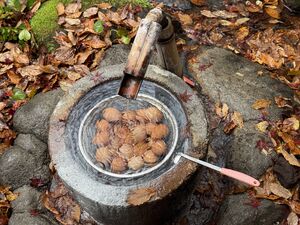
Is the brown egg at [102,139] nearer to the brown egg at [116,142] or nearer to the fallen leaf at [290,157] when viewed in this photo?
the brown egg at [116,142]

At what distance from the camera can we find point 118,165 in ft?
9.68

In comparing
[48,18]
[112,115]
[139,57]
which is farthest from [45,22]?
[139,57]

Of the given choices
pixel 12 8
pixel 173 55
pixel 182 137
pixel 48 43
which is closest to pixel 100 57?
pixel 48 43

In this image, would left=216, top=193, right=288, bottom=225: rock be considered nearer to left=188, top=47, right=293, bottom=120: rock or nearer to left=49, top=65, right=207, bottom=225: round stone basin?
left=49, top=65, right=207, bottom=225: round stone basin

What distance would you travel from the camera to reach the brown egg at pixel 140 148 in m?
3.04

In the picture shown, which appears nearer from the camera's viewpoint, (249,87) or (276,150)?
(276,150)

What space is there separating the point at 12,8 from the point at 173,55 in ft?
8.14

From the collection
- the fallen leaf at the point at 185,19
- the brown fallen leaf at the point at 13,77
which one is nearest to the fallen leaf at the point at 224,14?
the fallen leaf at the point at 185,19

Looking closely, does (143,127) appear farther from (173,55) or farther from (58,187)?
(58,187)

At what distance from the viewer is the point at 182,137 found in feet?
10.1

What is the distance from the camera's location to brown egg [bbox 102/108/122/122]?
3182 mm

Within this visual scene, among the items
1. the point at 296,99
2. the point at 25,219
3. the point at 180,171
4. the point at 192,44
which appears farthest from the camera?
the point at 192,44

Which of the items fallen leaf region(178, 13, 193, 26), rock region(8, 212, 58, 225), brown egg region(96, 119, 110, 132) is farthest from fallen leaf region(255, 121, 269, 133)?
rock region(8, 212, 58, 225)

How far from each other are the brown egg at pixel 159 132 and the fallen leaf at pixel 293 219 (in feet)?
4.77
